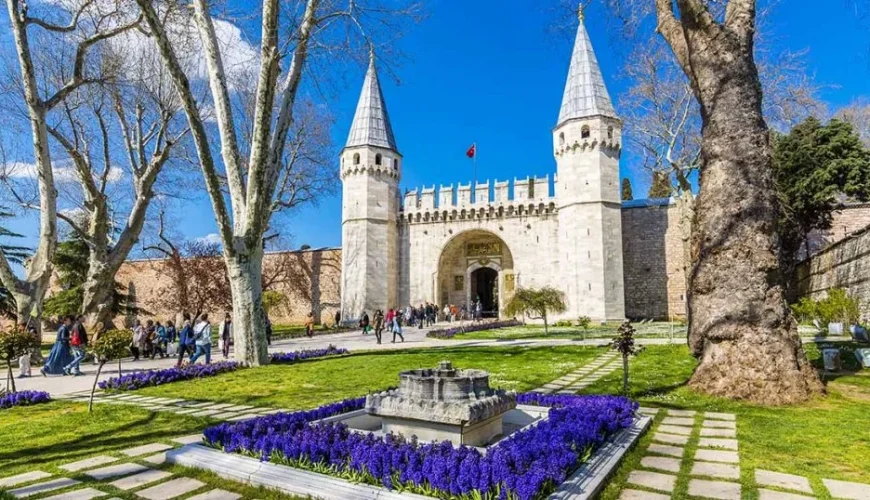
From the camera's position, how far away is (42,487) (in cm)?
333

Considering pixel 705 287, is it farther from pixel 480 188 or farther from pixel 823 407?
pixel 480 188

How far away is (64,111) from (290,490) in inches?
645

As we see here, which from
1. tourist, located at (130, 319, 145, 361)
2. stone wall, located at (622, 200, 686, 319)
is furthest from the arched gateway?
tourist, located at (130, 319, 145, 361)

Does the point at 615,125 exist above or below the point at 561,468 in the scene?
above

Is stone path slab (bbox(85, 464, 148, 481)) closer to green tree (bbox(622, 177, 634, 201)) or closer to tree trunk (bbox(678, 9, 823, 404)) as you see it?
tree trunk (bbox(678, 9, 823, 404))

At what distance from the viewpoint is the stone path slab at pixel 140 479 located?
3.36 m

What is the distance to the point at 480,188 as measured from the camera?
1177 inches

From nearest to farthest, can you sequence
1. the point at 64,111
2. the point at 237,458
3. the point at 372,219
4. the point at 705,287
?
the point at 237,458 < the point at 705,287 < the point at 64,111 < the point at 372,219

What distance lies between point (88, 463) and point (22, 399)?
4.38 metres

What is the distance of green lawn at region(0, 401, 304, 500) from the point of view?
3.58 metres

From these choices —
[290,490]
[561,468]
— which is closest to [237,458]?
[290,490]

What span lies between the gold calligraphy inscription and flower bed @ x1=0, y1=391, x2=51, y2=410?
2589 cm

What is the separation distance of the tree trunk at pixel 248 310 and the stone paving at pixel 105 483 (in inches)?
239

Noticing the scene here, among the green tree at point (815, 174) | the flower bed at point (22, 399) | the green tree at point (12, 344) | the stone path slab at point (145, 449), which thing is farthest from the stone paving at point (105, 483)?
the green tree at point (815, 174)
